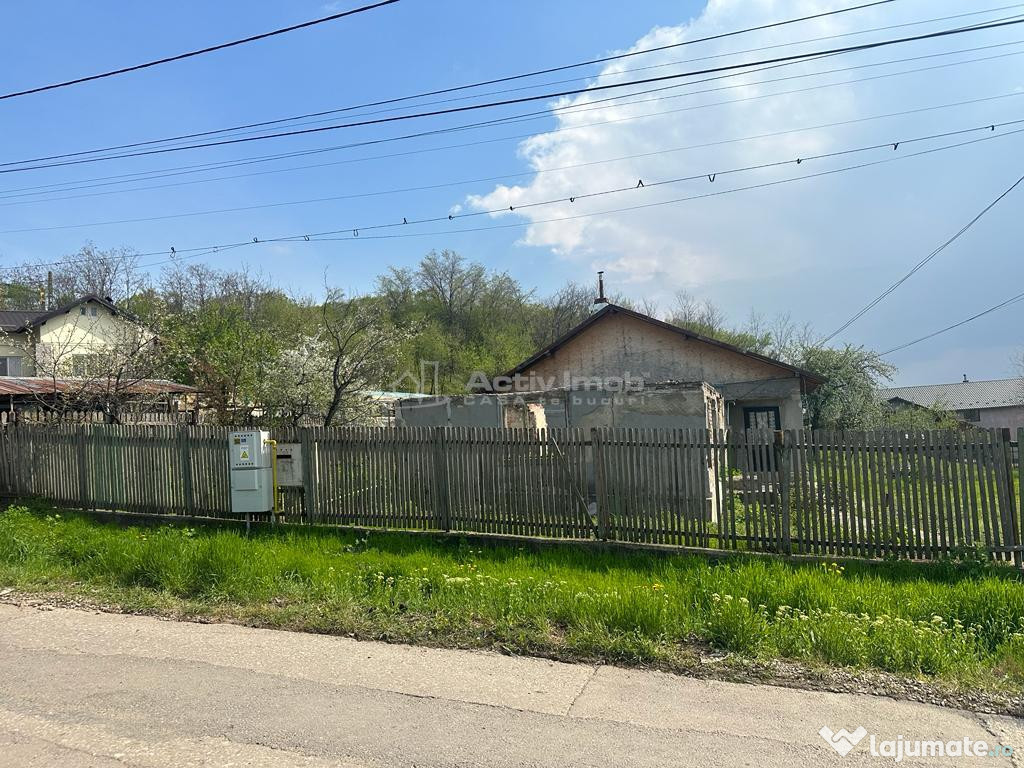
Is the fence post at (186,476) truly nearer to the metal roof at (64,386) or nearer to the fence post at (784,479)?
the metal roof at (64,386)

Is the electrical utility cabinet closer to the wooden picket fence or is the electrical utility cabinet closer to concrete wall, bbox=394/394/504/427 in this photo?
the wooden picket fence

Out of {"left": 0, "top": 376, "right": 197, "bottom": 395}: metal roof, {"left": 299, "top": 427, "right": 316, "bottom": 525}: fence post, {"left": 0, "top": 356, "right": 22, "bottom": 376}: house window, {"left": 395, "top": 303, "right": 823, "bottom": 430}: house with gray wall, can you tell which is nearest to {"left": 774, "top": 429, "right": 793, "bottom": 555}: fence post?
{"left": 395, "top": 303, "right": 823, "bottom": 430}: house with gray wall

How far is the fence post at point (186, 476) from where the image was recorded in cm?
926

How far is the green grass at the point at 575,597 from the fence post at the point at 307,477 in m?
0.86

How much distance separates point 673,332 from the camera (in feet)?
64.0

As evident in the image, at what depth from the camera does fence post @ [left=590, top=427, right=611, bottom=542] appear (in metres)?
7.60

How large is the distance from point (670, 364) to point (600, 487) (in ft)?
41.5

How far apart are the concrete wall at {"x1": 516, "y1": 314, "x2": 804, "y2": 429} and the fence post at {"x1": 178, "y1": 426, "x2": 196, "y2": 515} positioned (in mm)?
13736

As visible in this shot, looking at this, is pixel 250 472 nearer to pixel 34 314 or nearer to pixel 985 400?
pixel 34 314

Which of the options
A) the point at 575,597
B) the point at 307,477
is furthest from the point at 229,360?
the point at 575,597

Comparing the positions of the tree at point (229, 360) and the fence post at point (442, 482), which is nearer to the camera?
the fence post at point (442, 482)

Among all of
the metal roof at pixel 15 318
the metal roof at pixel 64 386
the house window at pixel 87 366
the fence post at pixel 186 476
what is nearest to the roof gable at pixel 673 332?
the metal roof at pixel 64 386

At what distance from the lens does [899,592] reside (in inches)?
221

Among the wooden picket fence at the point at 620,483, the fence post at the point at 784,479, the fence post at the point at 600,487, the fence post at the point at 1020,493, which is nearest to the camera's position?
the fence post at the point at 1020,493
